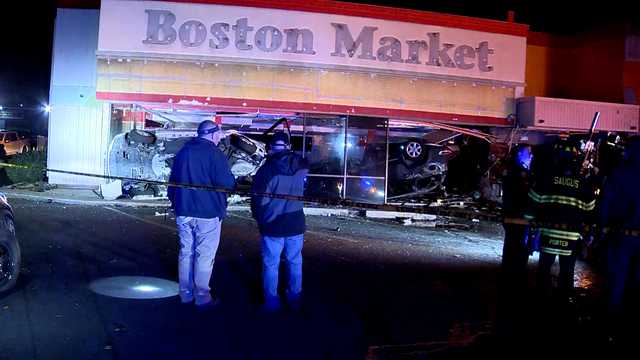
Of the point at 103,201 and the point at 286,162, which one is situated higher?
the point at 286,162

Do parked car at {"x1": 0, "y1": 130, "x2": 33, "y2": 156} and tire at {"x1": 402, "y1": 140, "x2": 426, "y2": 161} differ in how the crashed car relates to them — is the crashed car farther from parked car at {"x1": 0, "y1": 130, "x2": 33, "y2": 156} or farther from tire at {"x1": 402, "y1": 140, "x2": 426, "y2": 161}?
parked car at {"x1": 0, "y1": 130, "x2": 33, "y2": 156}

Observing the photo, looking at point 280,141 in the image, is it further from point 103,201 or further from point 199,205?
point 103,201

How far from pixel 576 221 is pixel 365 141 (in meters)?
9.46

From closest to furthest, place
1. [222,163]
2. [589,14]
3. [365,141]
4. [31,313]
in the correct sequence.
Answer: [31,313] → [222,163] → [365,141] → [589,14]

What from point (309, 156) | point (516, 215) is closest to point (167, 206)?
point (309, 156)

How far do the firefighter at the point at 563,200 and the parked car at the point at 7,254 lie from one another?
5.88m

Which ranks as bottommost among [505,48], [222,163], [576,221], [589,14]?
[576,221]

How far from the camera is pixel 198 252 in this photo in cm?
589

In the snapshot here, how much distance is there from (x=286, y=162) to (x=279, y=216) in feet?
1.92

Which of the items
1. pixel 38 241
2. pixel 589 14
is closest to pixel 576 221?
pixel 38 241

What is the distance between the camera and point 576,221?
258 inches

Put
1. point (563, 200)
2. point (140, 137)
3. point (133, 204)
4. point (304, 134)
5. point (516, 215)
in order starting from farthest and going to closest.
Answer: point (304, 134)
point (140, 137)
point (133, 204)
point (516, 215)
point (563, 200)

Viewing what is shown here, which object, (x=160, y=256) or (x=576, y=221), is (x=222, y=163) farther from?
(x=576, y=221)

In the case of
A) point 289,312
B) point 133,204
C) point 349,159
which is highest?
point 349,159
